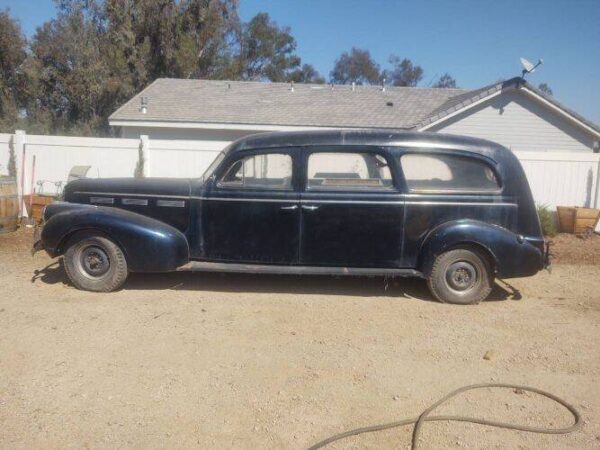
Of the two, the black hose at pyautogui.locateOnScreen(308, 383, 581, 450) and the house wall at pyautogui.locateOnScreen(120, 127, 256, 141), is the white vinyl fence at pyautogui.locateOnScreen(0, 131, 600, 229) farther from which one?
the black hose at pyautogui.locateOnScreen(308, 383, 581, 450)

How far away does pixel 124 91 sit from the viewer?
26.5 m

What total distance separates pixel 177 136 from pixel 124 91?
11579mm

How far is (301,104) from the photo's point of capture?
1855 cm

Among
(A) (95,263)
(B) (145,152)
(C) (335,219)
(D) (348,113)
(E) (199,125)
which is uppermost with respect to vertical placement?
(D) (348,113)

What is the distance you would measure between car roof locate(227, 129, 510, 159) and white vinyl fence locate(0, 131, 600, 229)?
4974 millimetres

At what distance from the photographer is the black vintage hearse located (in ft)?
18.5

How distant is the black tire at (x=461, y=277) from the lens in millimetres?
5652

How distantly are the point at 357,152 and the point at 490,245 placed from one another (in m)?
1.75

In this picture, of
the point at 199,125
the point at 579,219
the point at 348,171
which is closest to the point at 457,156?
the point at 348,171

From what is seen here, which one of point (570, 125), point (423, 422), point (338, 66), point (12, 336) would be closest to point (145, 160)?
point (12, 336)

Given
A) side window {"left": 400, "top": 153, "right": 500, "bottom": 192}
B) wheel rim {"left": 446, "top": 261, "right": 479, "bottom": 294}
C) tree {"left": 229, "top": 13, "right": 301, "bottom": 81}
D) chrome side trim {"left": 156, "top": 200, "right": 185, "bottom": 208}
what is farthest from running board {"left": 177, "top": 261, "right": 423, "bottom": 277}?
tree {"left": 229, "top": 13, "right": 301, "bottom": 81}

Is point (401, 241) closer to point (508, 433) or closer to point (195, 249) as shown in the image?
point (195, 249)

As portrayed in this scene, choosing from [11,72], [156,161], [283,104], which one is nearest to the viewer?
[156,161]

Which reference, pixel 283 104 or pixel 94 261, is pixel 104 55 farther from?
pixel 94 261
